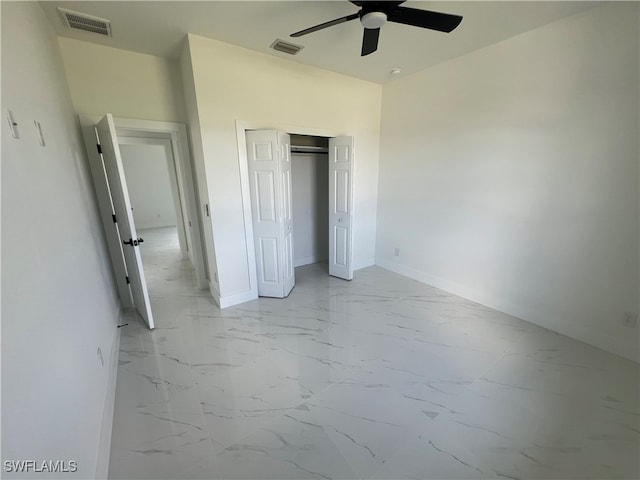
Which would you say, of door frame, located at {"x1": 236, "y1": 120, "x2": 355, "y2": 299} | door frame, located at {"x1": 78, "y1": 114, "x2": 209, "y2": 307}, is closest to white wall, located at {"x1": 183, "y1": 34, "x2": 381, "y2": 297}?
door frame, located at {"x1": 236, "y1": 120, "x2": 355, "y2": 299}

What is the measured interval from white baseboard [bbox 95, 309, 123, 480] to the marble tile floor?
0.04 metres

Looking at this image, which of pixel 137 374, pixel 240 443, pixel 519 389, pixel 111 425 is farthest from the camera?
pixel 137 374

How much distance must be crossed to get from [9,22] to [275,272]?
2.78 m

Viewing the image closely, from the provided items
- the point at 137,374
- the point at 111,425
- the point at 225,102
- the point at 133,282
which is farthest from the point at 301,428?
the point at 225,102

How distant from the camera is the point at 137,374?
2188mm

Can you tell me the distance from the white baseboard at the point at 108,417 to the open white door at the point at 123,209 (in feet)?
1.63

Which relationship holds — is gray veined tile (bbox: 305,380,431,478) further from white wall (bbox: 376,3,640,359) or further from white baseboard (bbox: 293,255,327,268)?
white baseboard (bbox: 293,255,327,268)

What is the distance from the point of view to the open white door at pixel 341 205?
11.9 ft

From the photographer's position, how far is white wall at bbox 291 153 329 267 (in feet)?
14.4

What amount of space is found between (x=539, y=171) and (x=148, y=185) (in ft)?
29.7

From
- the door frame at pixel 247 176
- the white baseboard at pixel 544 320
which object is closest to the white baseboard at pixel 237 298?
the door frame at pixel 247 176

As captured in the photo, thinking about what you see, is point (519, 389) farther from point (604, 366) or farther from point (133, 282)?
point (133, 282)

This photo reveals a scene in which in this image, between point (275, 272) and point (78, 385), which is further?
point (275, 272)

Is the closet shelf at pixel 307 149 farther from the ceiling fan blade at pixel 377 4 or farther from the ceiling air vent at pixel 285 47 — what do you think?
the ceiling fan blade at pixel 377 4
